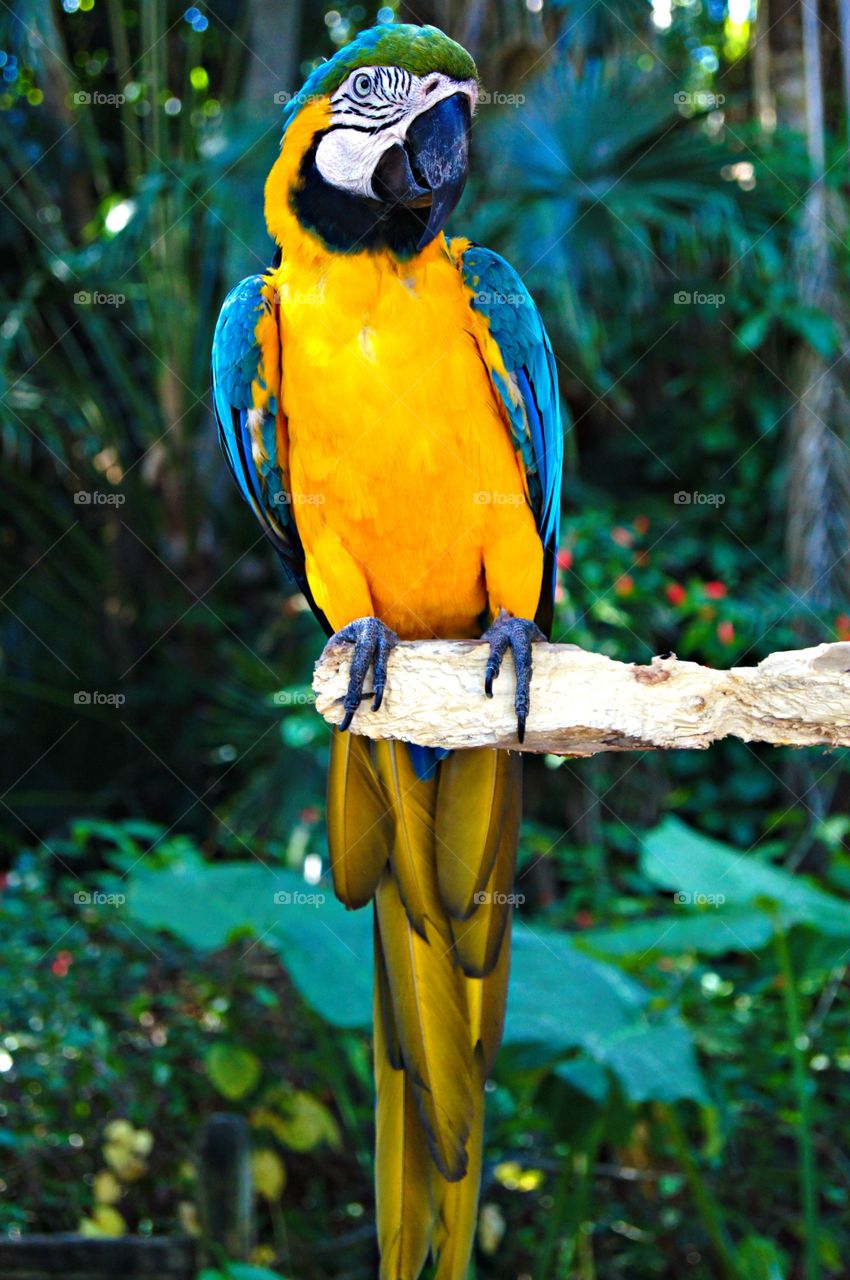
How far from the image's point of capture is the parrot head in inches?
70.2

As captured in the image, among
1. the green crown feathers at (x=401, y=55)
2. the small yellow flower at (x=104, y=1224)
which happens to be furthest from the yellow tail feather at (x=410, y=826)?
the small yellow flower at (x=104, y=1224)

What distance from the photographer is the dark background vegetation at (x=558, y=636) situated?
264cm

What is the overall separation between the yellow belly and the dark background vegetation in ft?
2.90

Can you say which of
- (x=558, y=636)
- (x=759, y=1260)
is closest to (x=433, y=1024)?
(x=759, y=1260)

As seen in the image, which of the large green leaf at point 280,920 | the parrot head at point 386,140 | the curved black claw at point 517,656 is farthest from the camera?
the large green leaf at point 280,920

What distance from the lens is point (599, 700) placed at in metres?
1.51

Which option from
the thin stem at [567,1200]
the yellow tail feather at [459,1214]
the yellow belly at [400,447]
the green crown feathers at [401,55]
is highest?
the green crown feathers at [401,55]

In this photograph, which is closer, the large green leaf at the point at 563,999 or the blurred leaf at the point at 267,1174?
the large green leaf at the point at 563,999

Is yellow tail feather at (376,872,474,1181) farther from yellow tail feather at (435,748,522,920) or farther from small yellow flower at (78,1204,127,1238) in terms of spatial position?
small yellow flower at (78,1204,127,1238)

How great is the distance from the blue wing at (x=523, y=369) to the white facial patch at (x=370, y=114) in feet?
0.79

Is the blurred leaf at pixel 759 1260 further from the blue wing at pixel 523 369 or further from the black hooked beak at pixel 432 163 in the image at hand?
the black hooked beak at pixel 432 163

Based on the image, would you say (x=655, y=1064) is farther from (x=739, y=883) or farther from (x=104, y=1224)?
(x=104, y=1224)

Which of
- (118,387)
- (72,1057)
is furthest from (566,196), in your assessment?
(72,1057)

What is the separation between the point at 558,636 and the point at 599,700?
2206 mm
